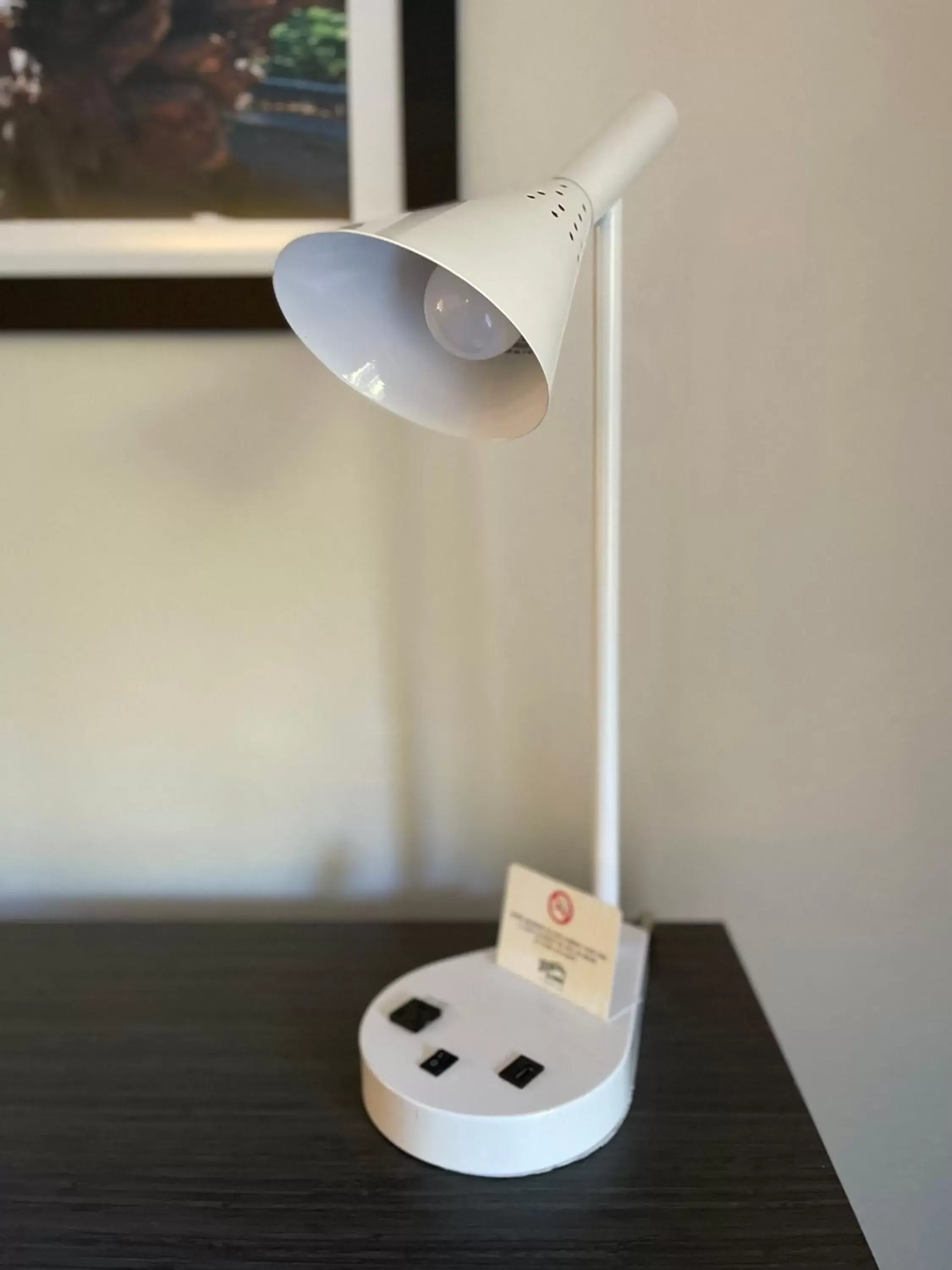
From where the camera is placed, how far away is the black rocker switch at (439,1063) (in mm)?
750

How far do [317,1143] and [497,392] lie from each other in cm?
53

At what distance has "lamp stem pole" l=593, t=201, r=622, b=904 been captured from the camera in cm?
74

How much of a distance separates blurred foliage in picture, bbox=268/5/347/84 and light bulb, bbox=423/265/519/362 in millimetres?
370

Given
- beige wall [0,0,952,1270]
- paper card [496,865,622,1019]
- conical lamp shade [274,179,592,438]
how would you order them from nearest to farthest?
conical lamp shade [274,179,592,438], paper card [496,865,622,1019], beige wall [0,0,952,1270]

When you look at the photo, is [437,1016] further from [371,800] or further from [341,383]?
[341,383]

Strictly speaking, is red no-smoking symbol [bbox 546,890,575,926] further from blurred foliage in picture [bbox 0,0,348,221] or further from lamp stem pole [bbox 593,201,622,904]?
blurred foliage in picture [bbox 0,0,348,221]

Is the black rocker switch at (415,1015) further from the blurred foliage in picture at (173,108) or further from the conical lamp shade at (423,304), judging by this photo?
the blurred foliage in picture at (173,108)

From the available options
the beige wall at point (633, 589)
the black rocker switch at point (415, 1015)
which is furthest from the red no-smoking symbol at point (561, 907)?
the beige wall at point (633, 589)

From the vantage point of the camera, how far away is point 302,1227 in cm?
67

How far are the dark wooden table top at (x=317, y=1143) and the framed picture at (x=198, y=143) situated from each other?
23.2 inches

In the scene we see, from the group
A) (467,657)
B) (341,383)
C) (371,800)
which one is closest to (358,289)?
(341,383)

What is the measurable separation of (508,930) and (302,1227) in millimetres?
279

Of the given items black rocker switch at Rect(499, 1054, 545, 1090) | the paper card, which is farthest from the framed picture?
black rocker switch at Rect(499, 1054, 545, 1090)

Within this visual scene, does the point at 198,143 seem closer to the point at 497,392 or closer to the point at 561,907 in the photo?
the point at 497,392
